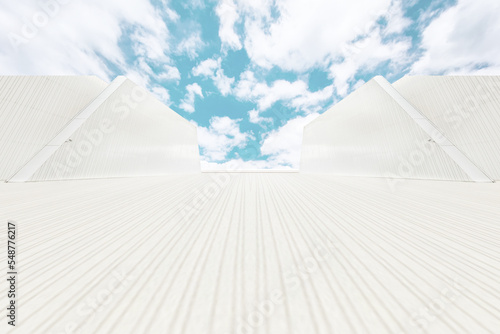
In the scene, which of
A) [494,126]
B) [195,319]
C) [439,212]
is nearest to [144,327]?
[195,319]

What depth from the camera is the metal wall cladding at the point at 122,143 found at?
304 inches

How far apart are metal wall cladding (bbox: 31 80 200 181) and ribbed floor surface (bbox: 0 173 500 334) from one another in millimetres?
5962

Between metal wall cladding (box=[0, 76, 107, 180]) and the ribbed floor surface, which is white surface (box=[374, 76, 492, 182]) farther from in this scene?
metal wall cladding (box=[0, 76, 107, 180])

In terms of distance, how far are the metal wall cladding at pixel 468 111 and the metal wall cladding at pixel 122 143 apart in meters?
16.2

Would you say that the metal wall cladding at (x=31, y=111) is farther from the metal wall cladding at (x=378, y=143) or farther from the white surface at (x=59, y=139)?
the metal wall cladding at (x=378, y=143)

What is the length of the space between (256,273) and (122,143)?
455 inches

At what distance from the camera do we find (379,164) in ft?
31.9

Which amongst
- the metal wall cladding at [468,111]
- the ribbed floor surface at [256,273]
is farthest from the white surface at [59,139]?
the metal wall cladding at [468,111]

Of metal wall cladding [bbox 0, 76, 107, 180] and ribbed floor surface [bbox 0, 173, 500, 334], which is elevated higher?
metal wall cladding [bbox 0, 76, 107, 180]

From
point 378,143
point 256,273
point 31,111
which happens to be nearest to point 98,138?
point 31,111

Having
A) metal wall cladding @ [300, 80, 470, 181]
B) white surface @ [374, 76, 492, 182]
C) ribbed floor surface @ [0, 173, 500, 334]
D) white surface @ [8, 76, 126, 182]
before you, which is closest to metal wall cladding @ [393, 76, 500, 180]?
white surface @ [374, 76, 492, 182]

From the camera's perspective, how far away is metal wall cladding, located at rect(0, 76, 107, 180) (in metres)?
7.46

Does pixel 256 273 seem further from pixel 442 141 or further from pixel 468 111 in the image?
pixel 468 111

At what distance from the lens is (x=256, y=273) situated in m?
1.58
